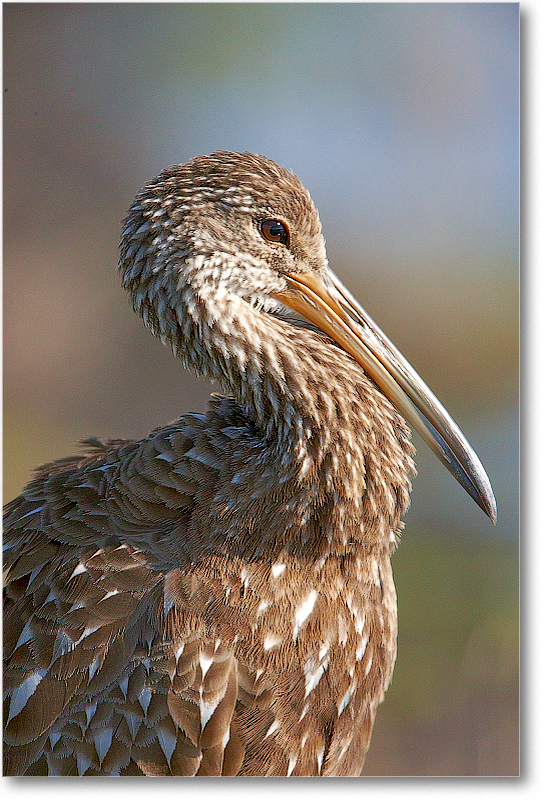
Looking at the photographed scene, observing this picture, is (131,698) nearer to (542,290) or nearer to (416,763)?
(416,763)

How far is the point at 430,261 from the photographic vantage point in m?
2.26

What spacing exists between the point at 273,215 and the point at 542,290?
2.48ft

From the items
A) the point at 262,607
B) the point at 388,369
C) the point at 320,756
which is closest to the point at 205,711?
the point at 262,607

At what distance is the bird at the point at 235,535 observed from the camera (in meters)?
1.66

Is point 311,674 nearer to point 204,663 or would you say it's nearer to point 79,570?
point 204,663

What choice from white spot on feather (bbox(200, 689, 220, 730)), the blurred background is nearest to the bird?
white spot on feather (bbox(200, 689, 220, 730))

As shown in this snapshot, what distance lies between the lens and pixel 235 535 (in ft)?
5.65

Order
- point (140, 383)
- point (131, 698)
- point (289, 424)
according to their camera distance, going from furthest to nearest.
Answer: point (140, 383), point (289, 424), point (131, 698)

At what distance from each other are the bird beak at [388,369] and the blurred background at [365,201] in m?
0.17

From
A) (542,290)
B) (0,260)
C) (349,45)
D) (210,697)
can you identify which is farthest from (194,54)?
(210,697)

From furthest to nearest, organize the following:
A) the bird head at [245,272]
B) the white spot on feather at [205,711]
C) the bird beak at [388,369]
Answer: the bird beak at [388,369] < the bird head at [245,272] < the white spot on feather at [205,711]

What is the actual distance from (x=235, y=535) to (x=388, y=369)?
545mm

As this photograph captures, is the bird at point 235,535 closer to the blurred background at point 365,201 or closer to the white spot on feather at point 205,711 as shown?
the white spot on feather at point 205,711

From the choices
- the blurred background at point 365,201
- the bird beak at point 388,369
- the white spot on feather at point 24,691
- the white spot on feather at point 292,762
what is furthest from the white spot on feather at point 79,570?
the bird beak at point 388,369
